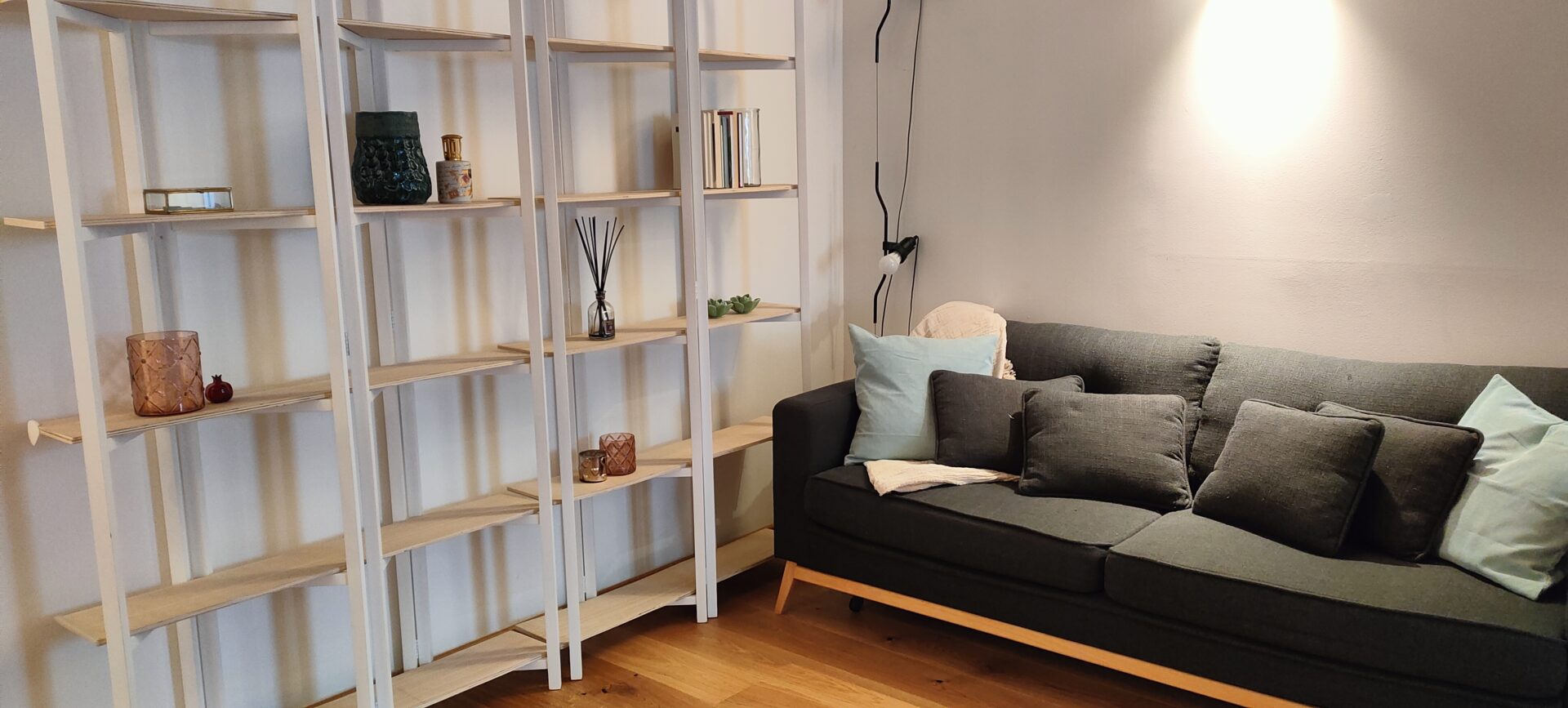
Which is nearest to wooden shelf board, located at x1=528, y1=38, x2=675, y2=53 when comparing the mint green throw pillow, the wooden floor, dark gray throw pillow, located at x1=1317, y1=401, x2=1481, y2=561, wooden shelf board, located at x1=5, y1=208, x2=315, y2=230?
wooden shelf board, located at x1=5, y1=208, x2=315, y2=230

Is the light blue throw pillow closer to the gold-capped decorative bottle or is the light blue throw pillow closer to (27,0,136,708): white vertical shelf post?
the gold-capped decorative bottle

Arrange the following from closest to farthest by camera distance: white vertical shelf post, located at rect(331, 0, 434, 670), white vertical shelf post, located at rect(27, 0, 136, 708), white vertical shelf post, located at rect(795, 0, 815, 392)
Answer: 1. white vertical shelf post, located at rect(27, 0, 136, 708)
2. white vertical shelf post, located at rect(331, 0, 434, 670)
3. white vertical shelf post, located at rect(795, 0, 815, 392)

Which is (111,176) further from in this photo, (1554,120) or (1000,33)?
(1554,120)

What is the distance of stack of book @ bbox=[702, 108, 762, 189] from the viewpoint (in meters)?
3.37

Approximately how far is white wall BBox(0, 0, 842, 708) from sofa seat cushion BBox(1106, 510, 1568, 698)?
1.69m

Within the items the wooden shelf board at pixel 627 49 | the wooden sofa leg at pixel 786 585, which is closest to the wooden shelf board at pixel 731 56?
the wooden shelf board at pixel 627 49

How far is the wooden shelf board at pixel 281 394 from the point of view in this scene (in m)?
2.19

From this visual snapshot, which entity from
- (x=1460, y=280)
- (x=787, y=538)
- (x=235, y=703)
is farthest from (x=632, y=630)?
(x=1460, y=280)

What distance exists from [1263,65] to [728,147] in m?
1.59

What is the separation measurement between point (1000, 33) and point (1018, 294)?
2.91 ft

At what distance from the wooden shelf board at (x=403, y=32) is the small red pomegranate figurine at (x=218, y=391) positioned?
2.75 feet

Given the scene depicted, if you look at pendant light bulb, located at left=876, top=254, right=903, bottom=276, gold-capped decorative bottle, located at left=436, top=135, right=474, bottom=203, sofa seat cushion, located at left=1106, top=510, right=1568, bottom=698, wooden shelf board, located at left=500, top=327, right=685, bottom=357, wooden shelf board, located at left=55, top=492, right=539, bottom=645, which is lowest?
sofa seat cushion, located at left=1106, top=510, right=1568, bottom=698

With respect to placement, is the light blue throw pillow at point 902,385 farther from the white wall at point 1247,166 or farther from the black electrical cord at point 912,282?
the black electrical cord at point 912,282

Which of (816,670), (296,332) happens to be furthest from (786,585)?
(296,332)
